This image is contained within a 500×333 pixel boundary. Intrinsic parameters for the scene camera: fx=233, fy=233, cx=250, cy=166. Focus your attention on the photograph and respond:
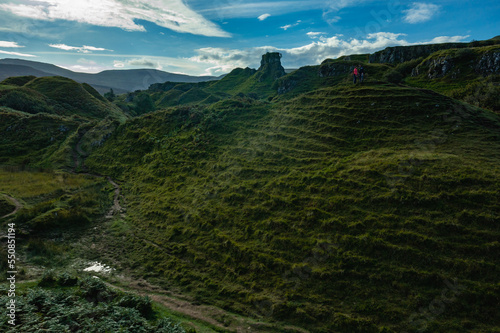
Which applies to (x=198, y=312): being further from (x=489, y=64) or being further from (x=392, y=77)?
(x=489, y=64)

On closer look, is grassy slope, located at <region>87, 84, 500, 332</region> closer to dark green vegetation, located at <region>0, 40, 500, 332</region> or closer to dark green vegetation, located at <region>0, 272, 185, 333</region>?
dark green vegetation, located at <region>0, 40, 500, 332</region>

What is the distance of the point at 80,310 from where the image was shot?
37.0 feet

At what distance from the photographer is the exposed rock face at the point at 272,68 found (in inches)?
4540

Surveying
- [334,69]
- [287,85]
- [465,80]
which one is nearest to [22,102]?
[287,85]

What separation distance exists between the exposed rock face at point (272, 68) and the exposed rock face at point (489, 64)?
84.8m

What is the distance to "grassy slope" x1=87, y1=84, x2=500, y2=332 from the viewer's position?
13.8m

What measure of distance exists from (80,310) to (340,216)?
57.5 feet

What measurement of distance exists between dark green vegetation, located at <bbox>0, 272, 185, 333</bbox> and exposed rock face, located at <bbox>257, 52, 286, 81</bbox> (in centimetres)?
11302

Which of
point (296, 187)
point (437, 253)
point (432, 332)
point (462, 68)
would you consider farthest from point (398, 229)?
point (462, 68)

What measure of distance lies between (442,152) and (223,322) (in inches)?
927

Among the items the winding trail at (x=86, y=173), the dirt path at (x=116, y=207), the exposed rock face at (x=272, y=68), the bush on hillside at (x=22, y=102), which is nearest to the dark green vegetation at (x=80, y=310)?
the dirt path at (x=116, y=207)

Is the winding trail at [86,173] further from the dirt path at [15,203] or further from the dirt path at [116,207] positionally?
the dirt path at [15,203]

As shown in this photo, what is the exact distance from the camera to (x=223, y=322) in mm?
13852

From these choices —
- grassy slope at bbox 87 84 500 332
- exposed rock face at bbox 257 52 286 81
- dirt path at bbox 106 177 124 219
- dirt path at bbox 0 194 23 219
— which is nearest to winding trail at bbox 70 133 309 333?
grassy slope at bbox 87 84 500 332
